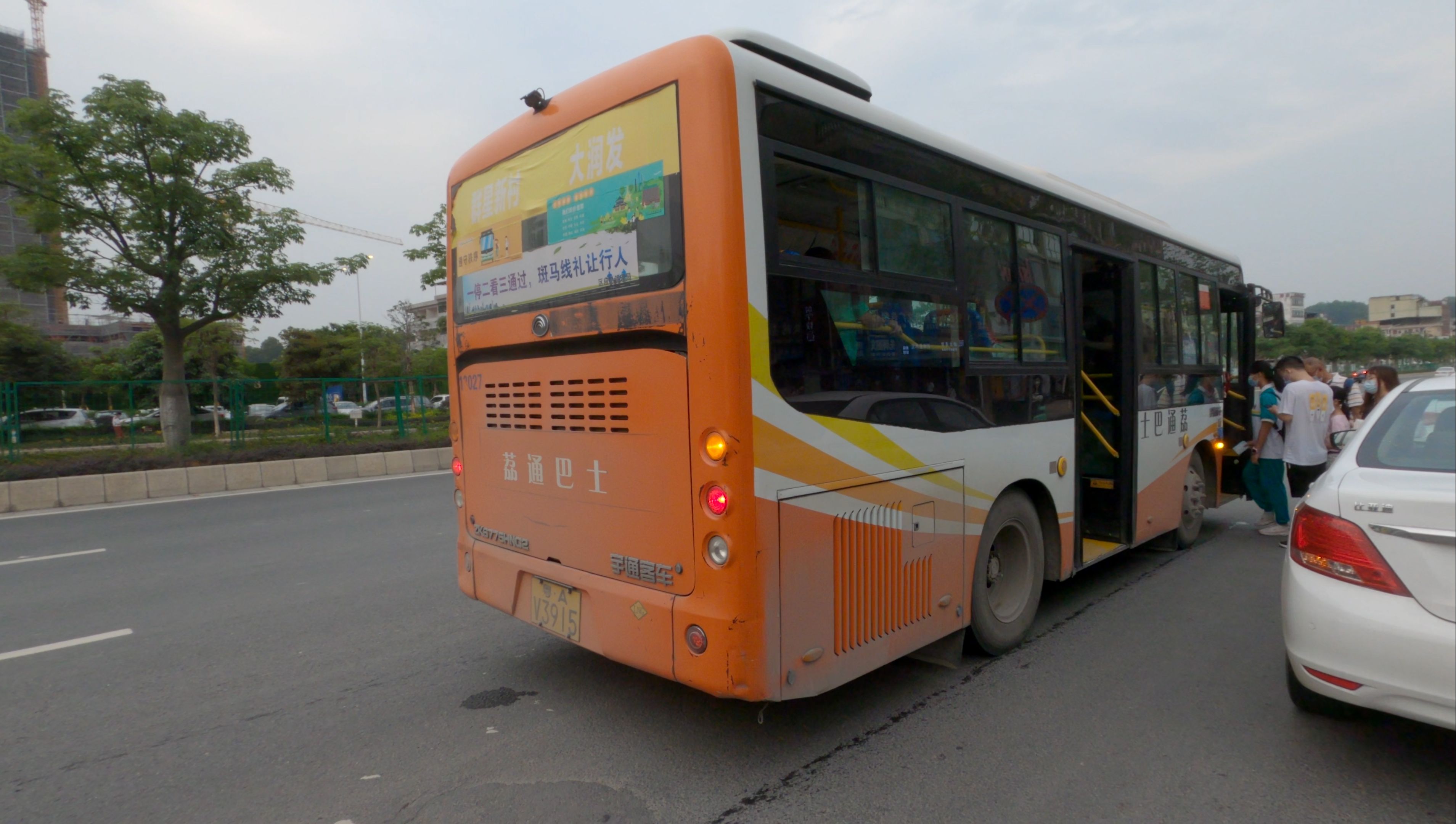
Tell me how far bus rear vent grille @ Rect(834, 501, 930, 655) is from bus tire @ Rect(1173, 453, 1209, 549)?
4.38m

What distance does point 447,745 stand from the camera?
141 inches

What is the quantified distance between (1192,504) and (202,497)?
1367cm

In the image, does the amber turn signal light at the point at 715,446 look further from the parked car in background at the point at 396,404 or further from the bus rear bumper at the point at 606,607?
the parked car in background at the point at 396,404

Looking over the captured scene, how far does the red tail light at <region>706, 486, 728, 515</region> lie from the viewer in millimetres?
3027

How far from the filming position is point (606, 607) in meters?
3.48

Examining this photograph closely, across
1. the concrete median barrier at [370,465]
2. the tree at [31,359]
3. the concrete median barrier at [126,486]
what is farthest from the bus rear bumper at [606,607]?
the tree at [31,359]

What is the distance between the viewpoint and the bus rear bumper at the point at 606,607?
3250 mm

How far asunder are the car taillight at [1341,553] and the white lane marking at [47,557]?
1013 cm

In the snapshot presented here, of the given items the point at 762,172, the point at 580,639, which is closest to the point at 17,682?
the point at 580,639

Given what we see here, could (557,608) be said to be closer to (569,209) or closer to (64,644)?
(569,209)

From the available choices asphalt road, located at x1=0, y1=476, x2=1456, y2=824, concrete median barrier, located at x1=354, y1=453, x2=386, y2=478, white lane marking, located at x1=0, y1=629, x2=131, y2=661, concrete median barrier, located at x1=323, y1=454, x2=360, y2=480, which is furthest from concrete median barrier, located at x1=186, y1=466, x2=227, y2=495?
white lane marking, located at x1=0, y1=629, x2=131, y2=661

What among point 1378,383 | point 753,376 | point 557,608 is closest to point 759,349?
point 753,376

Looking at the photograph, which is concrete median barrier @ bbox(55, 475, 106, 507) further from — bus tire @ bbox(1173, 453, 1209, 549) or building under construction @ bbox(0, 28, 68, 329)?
building under construction @ bbox(0, 28, 68, 329)

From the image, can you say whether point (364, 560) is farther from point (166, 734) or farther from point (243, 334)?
point (243, 334)
